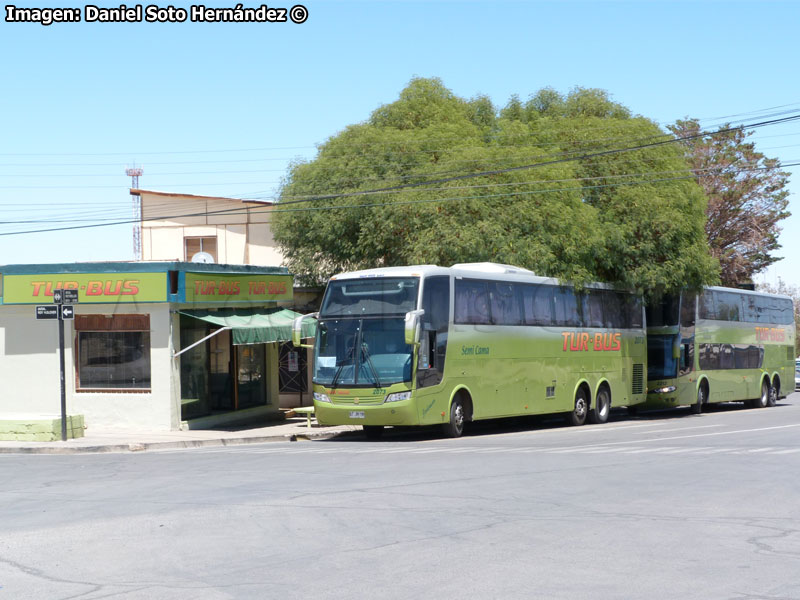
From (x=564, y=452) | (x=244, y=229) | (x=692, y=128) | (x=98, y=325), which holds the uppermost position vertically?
(x=692, y=128)

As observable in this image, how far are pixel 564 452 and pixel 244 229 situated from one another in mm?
28015

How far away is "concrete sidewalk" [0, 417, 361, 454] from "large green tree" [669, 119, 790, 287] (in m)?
34.2

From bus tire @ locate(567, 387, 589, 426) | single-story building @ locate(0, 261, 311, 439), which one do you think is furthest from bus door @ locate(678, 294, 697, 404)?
single-story building @ locate(0, 261, 311, 439)

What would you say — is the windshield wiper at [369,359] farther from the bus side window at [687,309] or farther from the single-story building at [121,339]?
the bus side window at [687,309]

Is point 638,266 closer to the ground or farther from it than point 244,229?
closer to the ground

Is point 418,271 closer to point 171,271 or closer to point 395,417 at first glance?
point 395,417

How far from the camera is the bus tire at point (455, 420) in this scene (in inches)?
938

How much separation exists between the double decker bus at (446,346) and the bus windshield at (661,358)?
18.9 feet

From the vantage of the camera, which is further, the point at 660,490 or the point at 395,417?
the point at 395,417

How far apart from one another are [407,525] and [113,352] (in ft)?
53.1

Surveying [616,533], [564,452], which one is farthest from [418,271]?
[616,533]

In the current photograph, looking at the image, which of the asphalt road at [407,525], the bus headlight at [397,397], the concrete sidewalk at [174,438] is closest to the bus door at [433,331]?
the bus headlight at [397,397]

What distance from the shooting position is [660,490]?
42.5 ft

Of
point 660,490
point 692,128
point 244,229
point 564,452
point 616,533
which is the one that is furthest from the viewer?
point 692,128
